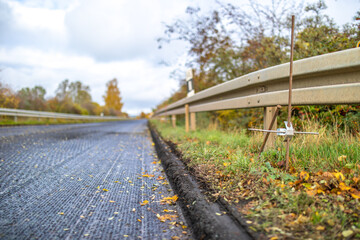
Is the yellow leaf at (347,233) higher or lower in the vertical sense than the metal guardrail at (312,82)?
lower

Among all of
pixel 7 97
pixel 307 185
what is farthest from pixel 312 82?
pixel 7 97

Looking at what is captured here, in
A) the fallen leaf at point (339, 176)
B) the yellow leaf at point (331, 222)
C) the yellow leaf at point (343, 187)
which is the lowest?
the yellow leaf at point (331, 222)

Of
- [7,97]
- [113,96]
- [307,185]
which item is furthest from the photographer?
[113,96]

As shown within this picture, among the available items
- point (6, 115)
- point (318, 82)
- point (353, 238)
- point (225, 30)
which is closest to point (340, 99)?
point (318, 82)

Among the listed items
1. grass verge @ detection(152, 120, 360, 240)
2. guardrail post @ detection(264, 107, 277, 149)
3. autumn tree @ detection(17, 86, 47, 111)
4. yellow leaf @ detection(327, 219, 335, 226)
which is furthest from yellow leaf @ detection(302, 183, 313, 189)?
autumn tree @ detection(17, 86, 47, 111)

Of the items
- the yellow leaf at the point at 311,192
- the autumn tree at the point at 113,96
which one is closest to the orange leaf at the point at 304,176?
the yellow leaf at the point at 311,192

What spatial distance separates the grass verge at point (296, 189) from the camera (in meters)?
1.50

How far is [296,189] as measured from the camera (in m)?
1.98

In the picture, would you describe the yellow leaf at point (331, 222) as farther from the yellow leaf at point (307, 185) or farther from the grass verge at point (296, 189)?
the yellow leaf at point (307, 185)

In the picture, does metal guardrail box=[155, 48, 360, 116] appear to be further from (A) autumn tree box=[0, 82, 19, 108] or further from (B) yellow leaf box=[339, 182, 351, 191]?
(A) autumn tree box=[0, 82, 19, 108]

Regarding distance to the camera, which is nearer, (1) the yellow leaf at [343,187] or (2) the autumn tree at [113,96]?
(1) the yellow leaf at [343,187]

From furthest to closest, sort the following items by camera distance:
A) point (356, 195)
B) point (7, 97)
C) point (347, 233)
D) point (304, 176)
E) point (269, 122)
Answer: point (7, 97), point (269, 122), point (304, 176), point (356, 195), point (347, 233)

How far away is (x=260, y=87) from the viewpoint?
11.3ft

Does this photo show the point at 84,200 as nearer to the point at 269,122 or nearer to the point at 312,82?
the point at 269,122
